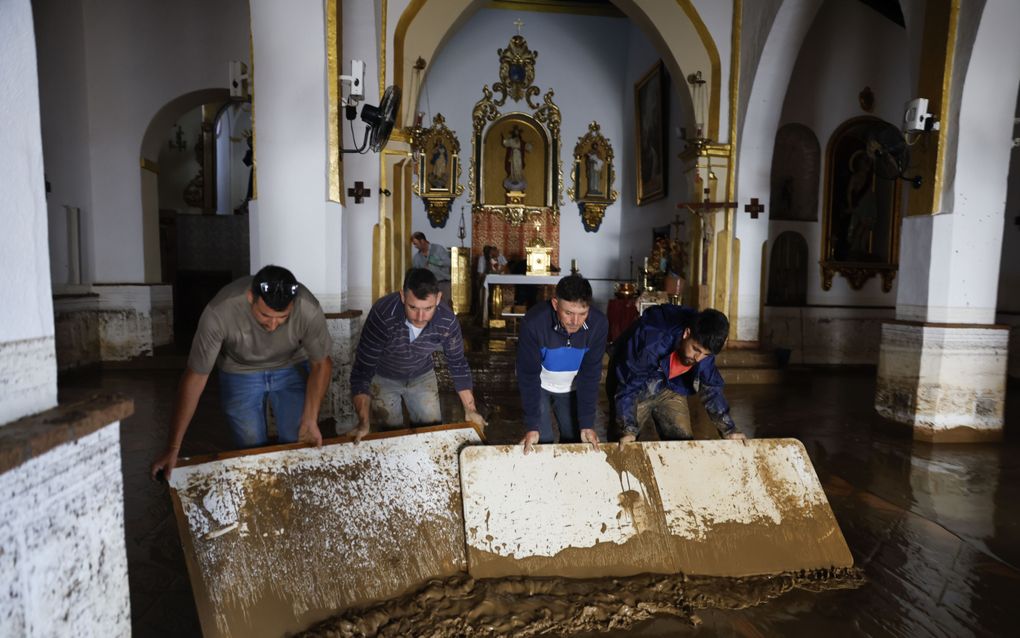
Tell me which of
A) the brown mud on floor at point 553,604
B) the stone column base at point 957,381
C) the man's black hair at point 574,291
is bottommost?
the brown mud on floor at point 553,604

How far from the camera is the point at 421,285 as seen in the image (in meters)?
2.96

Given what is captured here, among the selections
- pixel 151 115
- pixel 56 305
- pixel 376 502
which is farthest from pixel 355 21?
pixel 376 502

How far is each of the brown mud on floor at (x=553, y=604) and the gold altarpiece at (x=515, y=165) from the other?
9948 millimetres

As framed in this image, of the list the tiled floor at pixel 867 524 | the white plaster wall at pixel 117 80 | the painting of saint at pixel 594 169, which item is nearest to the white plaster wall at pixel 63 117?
the white plaster wall at pixel 117 80

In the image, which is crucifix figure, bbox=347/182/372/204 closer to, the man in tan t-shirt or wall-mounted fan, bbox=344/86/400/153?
wall-mounted fan, bbox=344/86/400/153

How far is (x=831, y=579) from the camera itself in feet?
9.12

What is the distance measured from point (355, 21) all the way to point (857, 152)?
791 centimetres

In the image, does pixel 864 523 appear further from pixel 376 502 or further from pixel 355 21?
pixel 355 21

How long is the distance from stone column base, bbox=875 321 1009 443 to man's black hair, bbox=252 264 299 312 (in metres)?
5.28

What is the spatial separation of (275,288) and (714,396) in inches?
90.5

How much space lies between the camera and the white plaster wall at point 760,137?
24.8 ft

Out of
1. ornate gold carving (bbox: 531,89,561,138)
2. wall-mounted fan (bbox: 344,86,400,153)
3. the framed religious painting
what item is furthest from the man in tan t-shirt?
ornate gold carving (bbox: 531,89,561,138)

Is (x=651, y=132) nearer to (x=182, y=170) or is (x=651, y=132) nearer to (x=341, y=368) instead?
(x=341, y=368)

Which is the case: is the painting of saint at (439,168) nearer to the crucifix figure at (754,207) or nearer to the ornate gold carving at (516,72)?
the ornate gold carving at (516,72)
